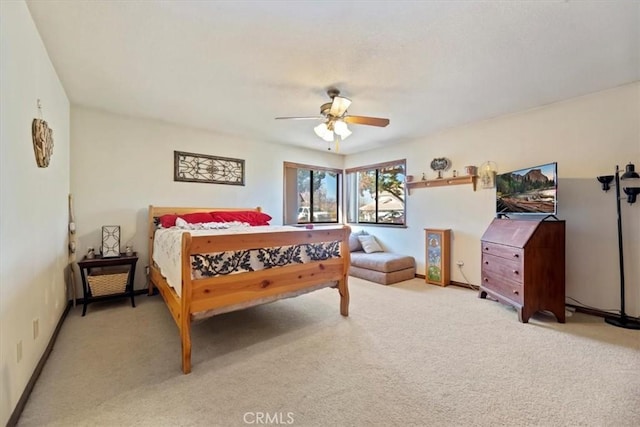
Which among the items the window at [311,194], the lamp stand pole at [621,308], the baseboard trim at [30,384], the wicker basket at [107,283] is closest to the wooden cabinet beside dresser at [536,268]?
the lamp stand pole at [621,308]

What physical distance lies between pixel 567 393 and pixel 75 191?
514 cm

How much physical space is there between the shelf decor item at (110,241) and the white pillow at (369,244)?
393 centimetres

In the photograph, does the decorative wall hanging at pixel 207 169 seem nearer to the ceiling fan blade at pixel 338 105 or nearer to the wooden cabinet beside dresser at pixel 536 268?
the ceiling fan blade at pixel 338 105

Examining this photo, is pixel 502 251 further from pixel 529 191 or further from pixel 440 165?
pixel 440 165

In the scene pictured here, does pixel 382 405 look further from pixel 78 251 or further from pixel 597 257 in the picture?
pixel 78 251

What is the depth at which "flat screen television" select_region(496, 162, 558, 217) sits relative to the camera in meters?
3.04

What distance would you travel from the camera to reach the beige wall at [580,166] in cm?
288

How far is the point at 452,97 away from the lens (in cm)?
318

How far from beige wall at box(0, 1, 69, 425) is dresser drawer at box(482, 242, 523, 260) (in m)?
4.05

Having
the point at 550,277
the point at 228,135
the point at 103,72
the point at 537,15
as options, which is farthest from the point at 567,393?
the point at 228,135

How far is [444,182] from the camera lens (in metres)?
4.53

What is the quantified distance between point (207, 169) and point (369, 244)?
127 inches

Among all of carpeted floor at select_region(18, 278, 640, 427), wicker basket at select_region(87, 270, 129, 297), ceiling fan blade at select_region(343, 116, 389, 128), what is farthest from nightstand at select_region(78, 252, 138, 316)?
ceiling fan blade at select_region(343, 116, 389, 128)

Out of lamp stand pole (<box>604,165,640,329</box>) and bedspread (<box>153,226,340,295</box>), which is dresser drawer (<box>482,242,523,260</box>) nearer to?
lamp stand pole (<box>604,165,640,329</box>)
